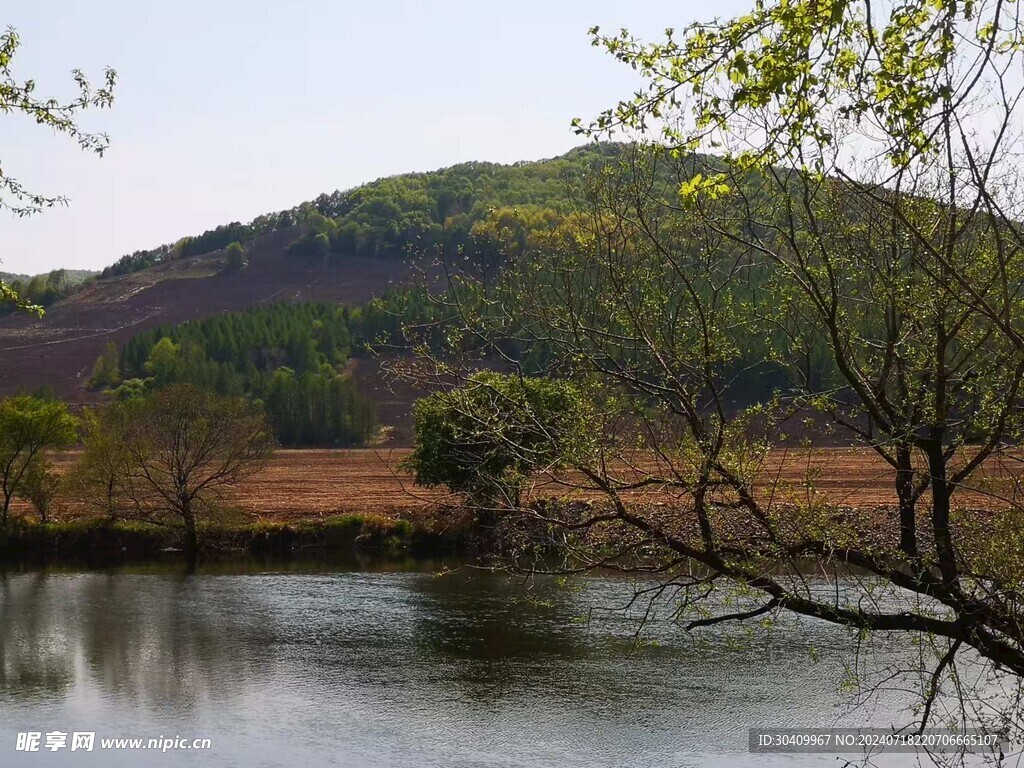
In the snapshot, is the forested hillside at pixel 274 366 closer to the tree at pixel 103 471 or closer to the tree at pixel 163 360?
the tree at pixel 163 360

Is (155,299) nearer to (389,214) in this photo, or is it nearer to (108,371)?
(389,214)

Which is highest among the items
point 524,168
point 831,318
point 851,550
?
point 524,168

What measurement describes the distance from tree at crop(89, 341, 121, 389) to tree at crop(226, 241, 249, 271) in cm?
A: 5517

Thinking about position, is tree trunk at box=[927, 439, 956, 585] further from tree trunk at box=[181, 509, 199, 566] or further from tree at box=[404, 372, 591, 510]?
tree trunk at box=[181, 509, 199, 566]

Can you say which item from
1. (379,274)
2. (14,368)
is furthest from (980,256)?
(379,274)

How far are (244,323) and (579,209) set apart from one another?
10785 cm

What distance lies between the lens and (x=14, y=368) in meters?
124

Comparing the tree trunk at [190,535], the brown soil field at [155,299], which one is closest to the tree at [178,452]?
the tree trunk at [190,535]

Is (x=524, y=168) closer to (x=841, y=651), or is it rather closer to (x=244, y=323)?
(x=244, y=323)

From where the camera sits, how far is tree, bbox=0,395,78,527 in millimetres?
39281

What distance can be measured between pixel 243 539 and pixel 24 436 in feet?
30.5

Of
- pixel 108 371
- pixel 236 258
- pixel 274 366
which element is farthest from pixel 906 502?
pixel 236 258

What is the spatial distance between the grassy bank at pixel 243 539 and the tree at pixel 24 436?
1705 mm

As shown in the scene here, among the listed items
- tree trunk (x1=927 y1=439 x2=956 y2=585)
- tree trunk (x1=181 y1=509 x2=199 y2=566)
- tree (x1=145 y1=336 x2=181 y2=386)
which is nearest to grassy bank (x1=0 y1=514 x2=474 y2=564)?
tree trunk (x1=181 y1=509 x2=199 y2=566)
